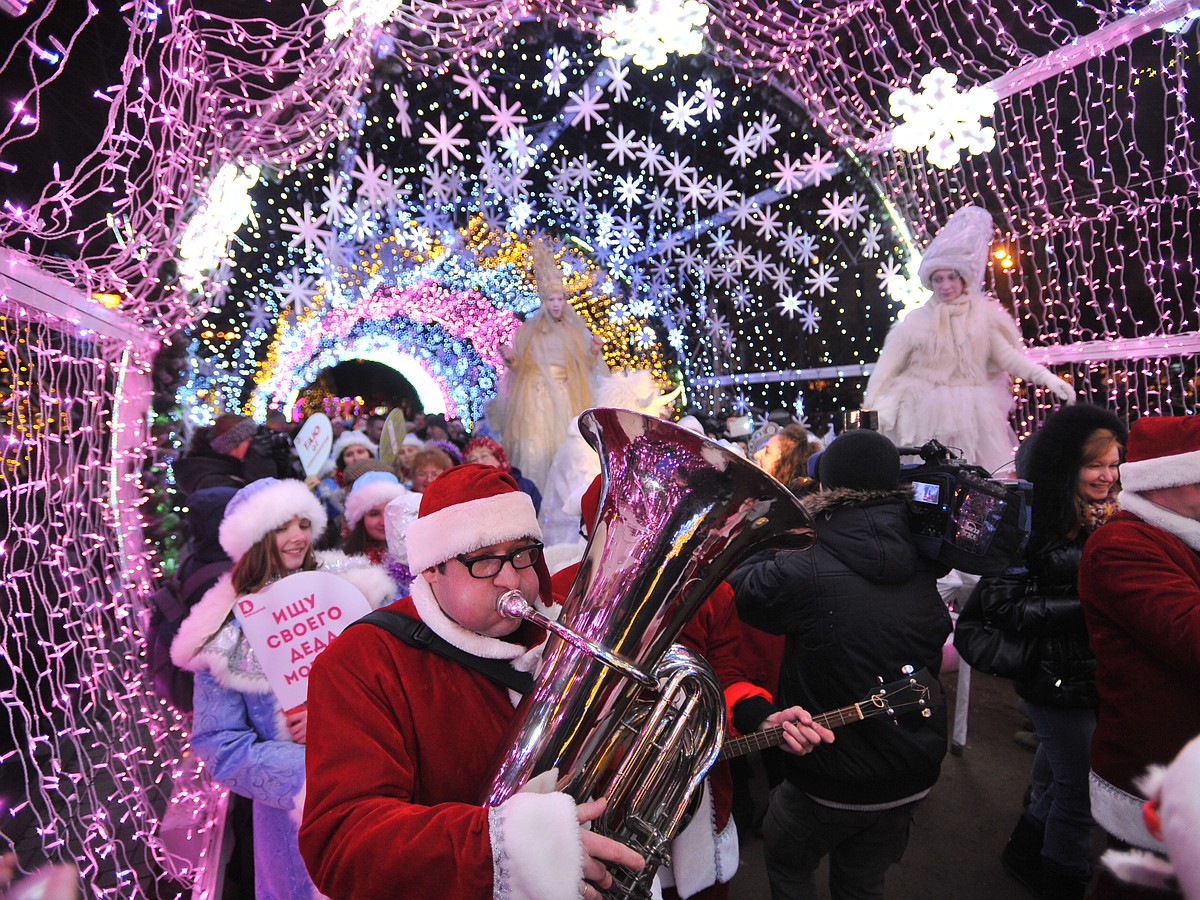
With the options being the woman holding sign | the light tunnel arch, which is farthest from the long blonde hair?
the light tunnel arch

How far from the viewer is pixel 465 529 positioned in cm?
151

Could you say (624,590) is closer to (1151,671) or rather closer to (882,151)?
(1151,671)

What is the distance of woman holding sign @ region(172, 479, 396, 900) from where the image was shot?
6.86ft

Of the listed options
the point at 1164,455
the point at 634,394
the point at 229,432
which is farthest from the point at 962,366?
the point at 229,432

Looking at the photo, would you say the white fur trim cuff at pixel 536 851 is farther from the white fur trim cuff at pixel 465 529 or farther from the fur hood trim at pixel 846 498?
the fur hood trim at pixel 846 498

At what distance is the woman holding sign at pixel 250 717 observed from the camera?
2.09 m

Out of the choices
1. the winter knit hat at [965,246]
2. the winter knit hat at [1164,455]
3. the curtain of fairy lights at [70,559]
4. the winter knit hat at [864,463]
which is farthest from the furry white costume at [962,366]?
the curtain of fairy lights at [70,559]

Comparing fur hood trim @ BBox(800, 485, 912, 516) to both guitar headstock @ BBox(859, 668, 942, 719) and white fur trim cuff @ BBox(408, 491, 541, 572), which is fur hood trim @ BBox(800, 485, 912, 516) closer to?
guitar headstock @ BBox(859, 668, 942, 719)

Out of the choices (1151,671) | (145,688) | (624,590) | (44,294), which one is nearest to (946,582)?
(1151,671)

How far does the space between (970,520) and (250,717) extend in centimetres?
233

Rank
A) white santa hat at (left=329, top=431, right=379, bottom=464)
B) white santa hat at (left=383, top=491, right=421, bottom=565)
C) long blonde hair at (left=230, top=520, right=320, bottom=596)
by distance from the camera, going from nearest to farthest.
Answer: long blonde hair at (left=230, top=520, right=320, bottom=596) < white santa hat at (left=383, top=491, right=421, bottom=565) < white santa hat at (left=329, top=431, right=379, bottom=464)

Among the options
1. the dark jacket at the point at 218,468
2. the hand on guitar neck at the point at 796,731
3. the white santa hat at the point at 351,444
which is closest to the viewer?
the hand on guitar neck at the point at 796,731

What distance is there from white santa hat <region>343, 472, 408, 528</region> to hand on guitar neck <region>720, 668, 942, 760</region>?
198cm

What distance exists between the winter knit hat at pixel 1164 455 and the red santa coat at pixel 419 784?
1.92 meters
